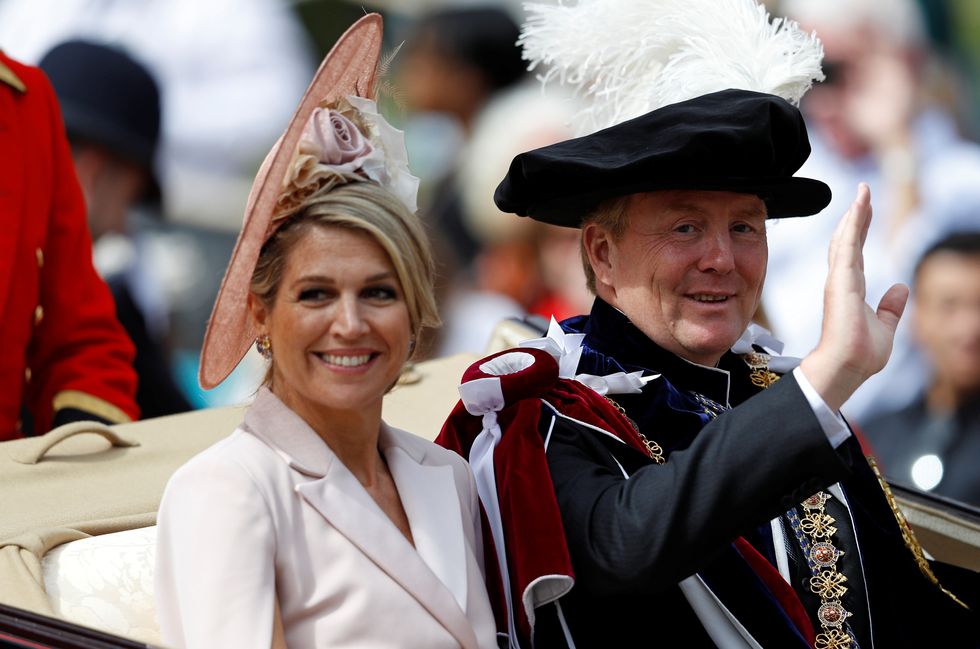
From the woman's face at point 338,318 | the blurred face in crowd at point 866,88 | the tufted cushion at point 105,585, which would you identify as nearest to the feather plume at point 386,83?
the woman's face at point 338,318

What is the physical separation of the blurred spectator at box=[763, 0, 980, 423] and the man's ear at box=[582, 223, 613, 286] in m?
2.58

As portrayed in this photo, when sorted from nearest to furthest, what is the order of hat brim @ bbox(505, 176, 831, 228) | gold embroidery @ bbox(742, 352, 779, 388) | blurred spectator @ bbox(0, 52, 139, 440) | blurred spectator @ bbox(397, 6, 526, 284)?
hat brim @ bbox(505, 176, 831, 228) < gold embroidery @ bbox(742, 352, 779, 388) < blurred spectator @ bbox(0, 52, 139, 440) < blurred spectator @ bbox(397, 6, 526, 284)

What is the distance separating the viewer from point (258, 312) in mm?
1840

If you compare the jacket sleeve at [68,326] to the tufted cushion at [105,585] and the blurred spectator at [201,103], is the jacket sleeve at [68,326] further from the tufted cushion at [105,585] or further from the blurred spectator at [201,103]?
the blurred spectator at [201,103]

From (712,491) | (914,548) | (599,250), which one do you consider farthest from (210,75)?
(712,491)

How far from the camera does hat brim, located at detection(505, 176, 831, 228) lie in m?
2.11

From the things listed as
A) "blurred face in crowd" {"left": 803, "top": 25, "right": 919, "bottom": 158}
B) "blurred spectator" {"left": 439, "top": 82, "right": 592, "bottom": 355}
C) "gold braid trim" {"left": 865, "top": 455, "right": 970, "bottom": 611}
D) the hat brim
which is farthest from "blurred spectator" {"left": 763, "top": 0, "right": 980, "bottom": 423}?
"gold braid trim" {"left": 865, "top": 455, "right": 970, "bottom": 611}

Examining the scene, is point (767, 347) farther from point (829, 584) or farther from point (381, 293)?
point (381, 293)

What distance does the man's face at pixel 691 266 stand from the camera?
2.17m

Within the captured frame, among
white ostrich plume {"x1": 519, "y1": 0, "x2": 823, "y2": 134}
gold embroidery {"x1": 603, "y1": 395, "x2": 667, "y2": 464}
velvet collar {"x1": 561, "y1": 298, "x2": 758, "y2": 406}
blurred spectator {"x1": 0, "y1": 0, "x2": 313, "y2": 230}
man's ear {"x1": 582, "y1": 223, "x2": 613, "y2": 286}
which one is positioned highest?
blurred spectator {"x1": 0, "y1": 0, "x2": 313, "y2": 230}

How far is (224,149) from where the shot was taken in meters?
5.52

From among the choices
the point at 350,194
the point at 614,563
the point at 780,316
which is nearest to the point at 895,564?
the point at 614,563

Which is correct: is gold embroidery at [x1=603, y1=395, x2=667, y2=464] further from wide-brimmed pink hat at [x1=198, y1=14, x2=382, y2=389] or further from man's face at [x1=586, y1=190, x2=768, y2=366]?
wide-brimmed pink hat at [x1=198, y1=14, x2=382, y2=389]

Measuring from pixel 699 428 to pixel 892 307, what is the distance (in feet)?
1.36
